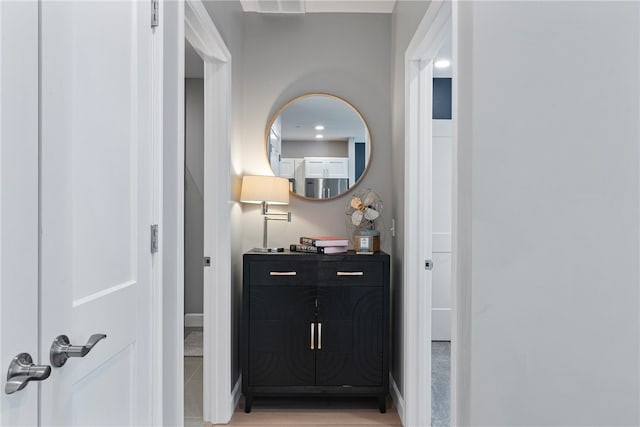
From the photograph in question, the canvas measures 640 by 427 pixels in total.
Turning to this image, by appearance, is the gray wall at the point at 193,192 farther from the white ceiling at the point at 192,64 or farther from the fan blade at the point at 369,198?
the fan blade at the point at 369,198

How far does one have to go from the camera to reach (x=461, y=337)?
148cm

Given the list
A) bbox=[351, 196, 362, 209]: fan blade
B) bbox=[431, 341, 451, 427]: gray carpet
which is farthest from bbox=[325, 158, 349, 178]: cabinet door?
bbox=[431, 341, 451, 427]: gray carpet

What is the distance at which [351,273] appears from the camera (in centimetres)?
268

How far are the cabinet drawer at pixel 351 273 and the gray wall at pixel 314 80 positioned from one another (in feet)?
1.56

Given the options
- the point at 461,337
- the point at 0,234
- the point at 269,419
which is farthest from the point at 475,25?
the point at 269,419

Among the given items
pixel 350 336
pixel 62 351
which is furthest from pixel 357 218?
pixel 62 351

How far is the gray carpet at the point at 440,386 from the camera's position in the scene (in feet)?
8.40

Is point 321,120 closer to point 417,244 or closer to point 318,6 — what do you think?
point 318,6

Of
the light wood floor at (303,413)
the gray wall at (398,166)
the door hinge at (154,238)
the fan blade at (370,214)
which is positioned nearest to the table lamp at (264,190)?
the fan blade at (370,214)

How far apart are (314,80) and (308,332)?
1755mm

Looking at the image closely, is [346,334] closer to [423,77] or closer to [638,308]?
[423,77]

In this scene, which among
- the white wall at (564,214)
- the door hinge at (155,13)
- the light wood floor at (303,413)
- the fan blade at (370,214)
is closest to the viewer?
the white wall at (564,214)

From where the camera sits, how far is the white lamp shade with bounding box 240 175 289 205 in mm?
2781

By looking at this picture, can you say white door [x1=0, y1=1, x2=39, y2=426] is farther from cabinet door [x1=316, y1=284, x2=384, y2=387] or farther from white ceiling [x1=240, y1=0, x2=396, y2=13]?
white ceiling [x1=240, y1=0, x2=396, y2=13]
